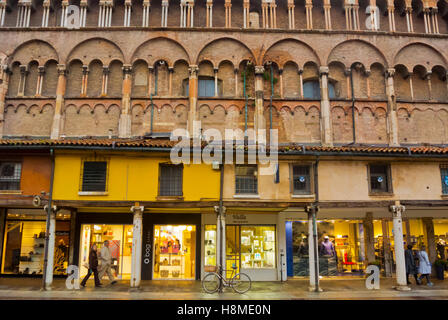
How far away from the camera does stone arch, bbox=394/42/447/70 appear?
22.3m

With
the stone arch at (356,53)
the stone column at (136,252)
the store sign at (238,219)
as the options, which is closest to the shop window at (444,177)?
the stone arch at (356,53)

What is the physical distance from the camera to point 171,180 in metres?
17.1

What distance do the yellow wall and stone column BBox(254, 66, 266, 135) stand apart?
5.53m

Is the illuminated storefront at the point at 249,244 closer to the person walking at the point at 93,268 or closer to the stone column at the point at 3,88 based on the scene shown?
the person walking at the point at 93,268

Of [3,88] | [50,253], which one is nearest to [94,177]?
[50,253]

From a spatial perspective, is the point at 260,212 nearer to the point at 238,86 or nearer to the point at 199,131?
the point at 199,131

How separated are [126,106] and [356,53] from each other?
45.7ft

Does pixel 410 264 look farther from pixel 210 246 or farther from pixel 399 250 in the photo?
pixel 210 246

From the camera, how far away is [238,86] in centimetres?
2177

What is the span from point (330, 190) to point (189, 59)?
11.1 m

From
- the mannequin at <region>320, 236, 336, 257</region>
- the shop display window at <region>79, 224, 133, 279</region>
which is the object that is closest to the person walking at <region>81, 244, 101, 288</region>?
the shop display window at <region>79, 224, 133, 279</region>

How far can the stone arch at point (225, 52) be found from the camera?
21938 mm

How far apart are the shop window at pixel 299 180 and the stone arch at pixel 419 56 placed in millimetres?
10158

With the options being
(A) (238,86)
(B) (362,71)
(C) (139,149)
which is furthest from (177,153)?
(B) (362,71)
